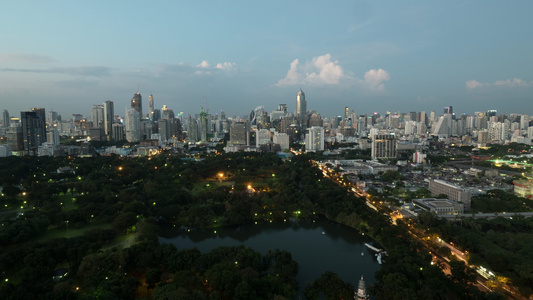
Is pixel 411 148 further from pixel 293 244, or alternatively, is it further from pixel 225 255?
pixel 225 255

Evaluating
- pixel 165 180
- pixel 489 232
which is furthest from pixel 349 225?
pixel 165 180

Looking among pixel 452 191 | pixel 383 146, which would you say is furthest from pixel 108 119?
pixel 452 191

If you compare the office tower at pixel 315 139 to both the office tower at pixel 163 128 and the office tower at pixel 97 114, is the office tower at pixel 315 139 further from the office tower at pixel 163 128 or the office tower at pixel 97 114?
the office tower at pixel 97 114

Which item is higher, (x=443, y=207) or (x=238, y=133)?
(x=238, y=133)

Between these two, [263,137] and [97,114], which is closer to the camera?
[263,137]

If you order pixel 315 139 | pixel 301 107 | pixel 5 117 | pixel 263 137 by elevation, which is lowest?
pixel 315 139

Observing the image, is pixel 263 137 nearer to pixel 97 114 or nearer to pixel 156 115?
pixel 97 114
